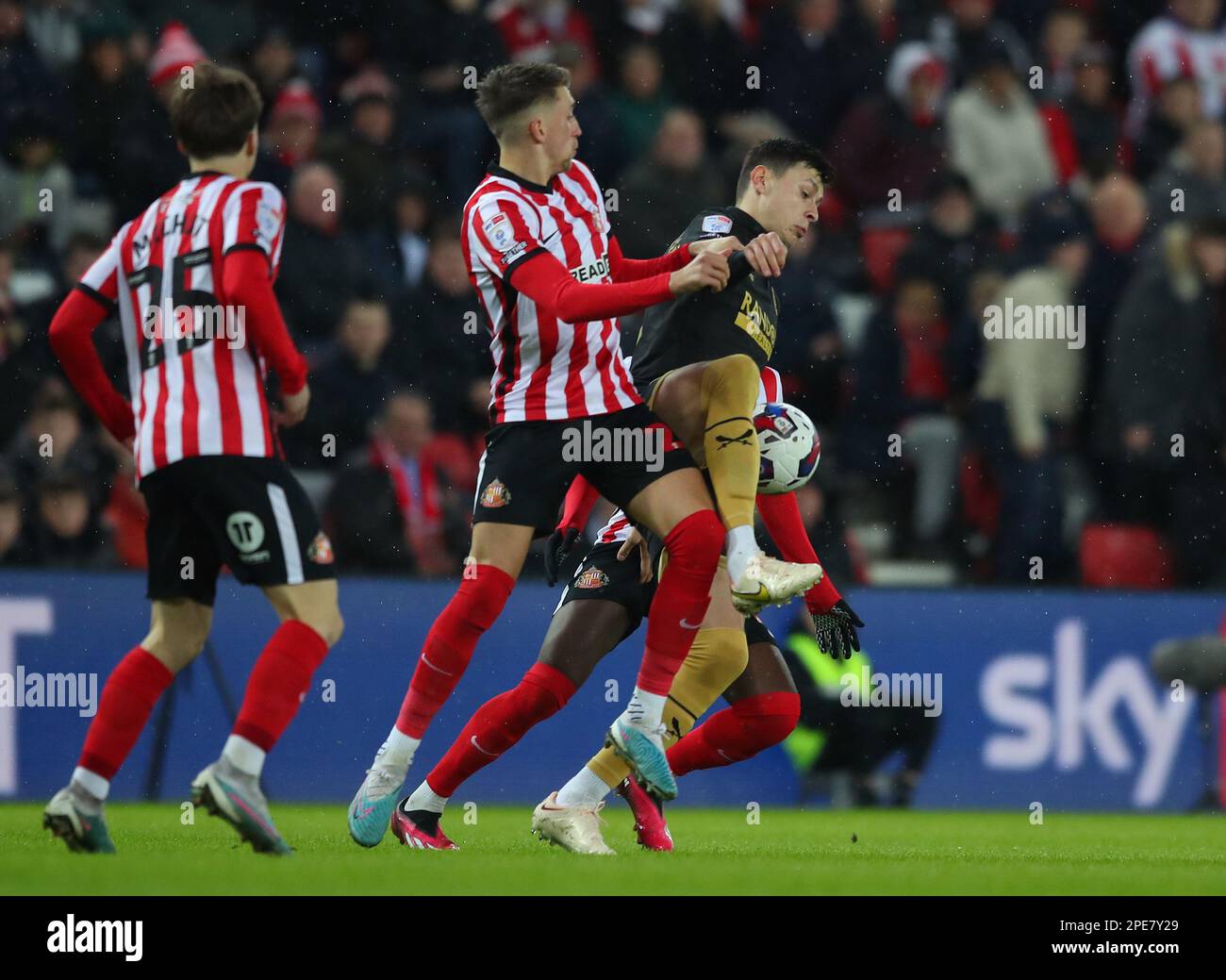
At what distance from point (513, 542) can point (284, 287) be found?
491 centimetres

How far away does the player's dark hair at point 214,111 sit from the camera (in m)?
5.14

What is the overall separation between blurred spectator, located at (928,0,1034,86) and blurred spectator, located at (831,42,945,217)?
61 centimetres

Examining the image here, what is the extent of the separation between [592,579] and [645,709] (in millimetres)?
912

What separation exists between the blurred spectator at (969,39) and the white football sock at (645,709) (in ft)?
25.5

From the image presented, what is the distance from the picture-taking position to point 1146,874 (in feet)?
18.2

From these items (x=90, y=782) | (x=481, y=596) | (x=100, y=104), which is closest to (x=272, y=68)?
(x=100, y=104)

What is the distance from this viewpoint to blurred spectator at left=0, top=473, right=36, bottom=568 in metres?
8.83

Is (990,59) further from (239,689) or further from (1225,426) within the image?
(239,689)

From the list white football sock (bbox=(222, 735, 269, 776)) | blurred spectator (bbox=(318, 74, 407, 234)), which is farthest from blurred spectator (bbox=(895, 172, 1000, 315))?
white football sock (bbox=(222, 735, 269, 776))

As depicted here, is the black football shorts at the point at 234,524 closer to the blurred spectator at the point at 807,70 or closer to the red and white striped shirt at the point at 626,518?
the red and white striped shirt at the point at 626,518

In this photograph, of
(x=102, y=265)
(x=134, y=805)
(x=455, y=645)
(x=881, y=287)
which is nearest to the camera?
(x=102, y=265)

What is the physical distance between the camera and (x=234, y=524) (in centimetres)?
496

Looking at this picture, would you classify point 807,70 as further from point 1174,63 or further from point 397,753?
point 397,753
